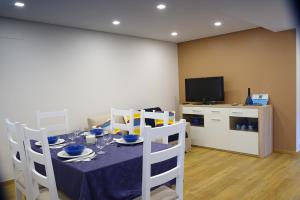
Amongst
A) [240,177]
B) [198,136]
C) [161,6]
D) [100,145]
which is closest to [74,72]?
[161,6]

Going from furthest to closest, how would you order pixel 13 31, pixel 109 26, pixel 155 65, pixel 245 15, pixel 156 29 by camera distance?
pixel 155 65 < pixel 156 29 < pixel 109 26 < pixel 13 31 < pixel 245 15

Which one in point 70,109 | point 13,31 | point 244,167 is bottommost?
point 244,167

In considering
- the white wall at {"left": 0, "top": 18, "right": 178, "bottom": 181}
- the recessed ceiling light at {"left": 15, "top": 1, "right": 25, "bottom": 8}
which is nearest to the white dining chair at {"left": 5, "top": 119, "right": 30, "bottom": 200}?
the white wall at {"left": 0, "top": 18, "right": 178, "bottom": 181}

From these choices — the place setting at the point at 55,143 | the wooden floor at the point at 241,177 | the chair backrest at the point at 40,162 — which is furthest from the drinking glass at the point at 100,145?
the wooden floor at the point at 241,177

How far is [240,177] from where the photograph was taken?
3.39 m

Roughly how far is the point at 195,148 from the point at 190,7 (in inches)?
115

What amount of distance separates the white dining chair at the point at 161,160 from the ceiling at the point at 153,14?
64.6 inches

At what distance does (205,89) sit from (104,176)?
3.75m

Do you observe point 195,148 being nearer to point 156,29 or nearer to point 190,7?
point 156,29

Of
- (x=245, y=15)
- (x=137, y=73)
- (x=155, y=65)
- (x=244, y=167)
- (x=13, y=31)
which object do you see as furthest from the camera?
(x=155, y=65)

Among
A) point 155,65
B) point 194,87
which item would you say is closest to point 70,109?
point 155,65

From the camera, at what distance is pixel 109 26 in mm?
4051

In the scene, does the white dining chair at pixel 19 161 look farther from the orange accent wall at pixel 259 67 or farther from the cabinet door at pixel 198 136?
the orange accent wall at pixel 259 67

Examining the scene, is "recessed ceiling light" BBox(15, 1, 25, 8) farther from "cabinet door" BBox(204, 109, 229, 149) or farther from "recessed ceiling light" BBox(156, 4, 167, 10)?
"cabinet door" BBox(204, 109, 229, 149)
